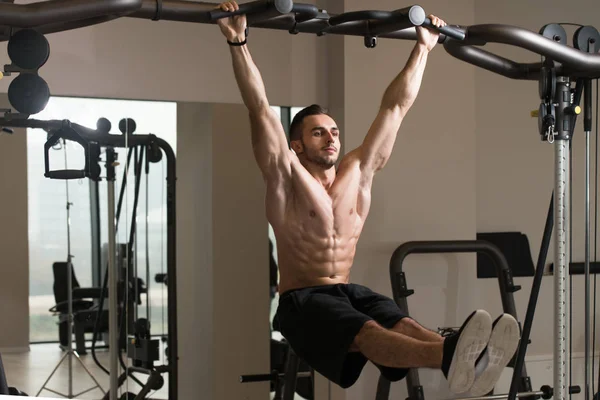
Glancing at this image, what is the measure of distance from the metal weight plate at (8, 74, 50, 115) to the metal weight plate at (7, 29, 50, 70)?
0.06 meters

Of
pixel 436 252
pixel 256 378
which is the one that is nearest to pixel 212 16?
pixel 256 378

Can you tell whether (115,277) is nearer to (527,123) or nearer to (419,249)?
(419,249)

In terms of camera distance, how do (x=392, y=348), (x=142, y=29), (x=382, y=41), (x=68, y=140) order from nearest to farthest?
(x=392, y=348) < (x=68, y=140) < (x=142, y=29) < (x=382, y=41)

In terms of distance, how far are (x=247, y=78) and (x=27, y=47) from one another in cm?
78

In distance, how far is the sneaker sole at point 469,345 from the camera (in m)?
2.60

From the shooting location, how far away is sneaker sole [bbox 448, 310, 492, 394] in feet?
8.54

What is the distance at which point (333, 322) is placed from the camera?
2.95 m

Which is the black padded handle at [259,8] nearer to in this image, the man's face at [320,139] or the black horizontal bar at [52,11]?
the black horizontal bar at [52,11]

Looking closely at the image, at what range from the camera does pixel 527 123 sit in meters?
6.16

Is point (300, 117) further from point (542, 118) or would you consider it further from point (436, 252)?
point (436, 252)

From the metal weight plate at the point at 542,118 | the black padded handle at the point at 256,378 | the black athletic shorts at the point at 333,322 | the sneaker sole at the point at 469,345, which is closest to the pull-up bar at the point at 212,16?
the metal weight plate at the point at 542,118

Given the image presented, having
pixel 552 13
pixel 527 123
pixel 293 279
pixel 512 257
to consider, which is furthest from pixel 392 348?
pixel 552 13

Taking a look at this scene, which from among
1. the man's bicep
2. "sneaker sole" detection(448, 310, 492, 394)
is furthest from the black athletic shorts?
the man's bicep

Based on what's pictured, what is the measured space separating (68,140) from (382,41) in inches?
84.7
